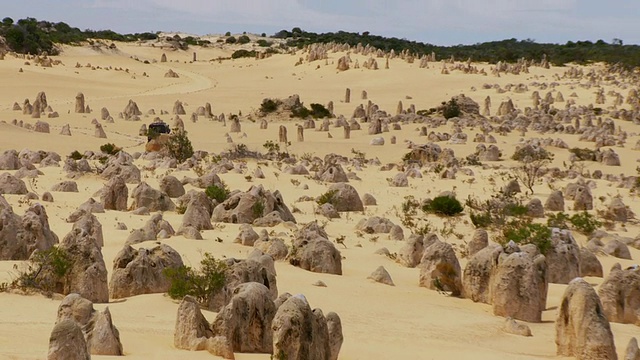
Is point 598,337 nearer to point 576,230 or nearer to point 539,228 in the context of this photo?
point 539,228

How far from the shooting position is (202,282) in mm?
9953

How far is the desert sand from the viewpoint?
9547 millimetres

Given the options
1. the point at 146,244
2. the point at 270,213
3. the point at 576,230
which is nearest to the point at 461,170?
the point at 576,230

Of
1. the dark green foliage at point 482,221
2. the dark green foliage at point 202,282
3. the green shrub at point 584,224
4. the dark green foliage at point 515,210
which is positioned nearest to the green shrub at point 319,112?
the dark green foliage at point 515,210

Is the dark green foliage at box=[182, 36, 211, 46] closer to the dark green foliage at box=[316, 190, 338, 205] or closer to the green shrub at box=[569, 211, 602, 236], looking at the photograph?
the dark green foliage at box=[316, 190, 338, 205]

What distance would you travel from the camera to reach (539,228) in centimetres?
1413

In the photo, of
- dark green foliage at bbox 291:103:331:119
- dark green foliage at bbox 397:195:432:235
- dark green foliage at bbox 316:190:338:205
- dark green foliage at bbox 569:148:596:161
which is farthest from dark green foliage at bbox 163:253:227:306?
dark green foliage at bbox 291:103:331:119

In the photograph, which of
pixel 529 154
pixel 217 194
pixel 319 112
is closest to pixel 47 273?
pixel 217 194

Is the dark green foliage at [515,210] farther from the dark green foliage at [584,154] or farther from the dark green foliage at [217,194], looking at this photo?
the dark green foliage at [584,154]

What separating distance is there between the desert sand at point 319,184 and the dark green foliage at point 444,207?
0.93 feet

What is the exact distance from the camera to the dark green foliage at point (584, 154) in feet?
97.8

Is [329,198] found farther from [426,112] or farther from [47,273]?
[426,112]

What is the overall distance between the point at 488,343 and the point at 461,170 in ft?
50.8

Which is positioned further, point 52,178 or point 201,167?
point 201,167
